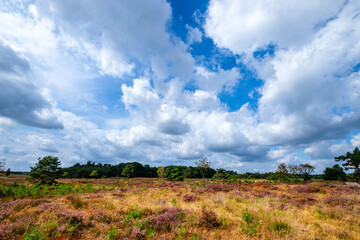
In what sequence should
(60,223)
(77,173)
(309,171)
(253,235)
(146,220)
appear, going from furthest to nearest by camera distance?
(77,173) → (309,171) → (146,220) → (60,223) → (253,235)

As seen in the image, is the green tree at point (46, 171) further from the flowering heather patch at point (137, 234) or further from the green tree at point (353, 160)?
the green tree at point (353, 160)

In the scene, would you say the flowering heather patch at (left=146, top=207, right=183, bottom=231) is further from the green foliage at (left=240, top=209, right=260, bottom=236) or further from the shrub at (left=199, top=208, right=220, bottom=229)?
the green foliage at (left=240, top=209, right=260, bottom=236)

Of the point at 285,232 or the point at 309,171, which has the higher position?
the point at 309,171

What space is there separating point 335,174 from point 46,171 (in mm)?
72340

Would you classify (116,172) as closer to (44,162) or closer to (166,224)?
(44,162)

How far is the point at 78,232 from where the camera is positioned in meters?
5.56

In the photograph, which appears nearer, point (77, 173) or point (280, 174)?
point (280, 174)

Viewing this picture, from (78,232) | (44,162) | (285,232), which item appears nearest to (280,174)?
(285,232)

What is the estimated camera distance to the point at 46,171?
985 inches

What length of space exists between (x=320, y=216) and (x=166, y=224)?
8.09 metres

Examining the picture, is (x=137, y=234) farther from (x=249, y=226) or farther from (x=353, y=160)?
(x=353, y=160)

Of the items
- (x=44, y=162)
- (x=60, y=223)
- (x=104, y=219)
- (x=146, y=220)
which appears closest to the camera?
(x=60, y=223)

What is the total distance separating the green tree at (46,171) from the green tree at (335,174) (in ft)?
230

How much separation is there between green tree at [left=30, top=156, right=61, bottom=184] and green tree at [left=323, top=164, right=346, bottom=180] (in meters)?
70.2
